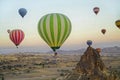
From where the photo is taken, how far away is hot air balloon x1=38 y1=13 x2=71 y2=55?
111 ft

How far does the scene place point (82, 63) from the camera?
3310 inches

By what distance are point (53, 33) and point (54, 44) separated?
1.46 m

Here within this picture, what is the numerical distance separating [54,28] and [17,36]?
53.4 ft

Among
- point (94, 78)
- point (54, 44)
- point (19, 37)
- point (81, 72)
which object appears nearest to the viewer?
point (54, 44)

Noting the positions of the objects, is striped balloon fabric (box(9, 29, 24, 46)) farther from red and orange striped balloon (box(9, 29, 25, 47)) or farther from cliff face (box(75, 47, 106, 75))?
cliff face (box(75, 47, 106, 75))

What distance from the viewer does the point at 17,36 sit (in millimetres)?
49062

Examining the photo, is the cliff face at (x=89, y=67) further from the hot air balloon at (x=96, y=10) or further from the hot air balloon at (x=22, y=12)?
the hot air balloon at (x=22, y=12)

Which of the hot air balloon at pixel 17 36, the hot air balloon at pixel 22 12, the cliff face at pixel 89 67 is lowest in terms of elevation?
the cliff face at pixel 89 67

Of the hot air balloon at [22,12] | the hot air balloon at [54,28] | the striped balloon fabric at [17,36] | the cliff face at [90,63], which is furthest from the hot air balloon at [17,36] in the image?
the cliff face at [90,63]

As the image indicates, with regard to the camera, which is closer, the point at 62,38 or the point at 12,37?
the point at 62,38

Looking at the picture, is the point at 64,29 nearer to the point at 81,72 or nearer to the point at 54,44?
the point at 54,44

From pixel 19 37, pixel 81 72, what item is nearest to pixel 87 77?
pixel 81 72

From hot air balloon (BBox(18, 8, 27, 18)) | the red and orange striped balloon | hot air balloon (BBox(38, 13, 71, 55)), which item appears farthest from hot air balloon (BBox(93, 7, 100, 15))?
hot air balloon (BBox(38, 13, 71, 55))

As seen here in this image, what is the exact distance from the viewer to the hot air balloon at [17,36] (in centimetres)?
4864
